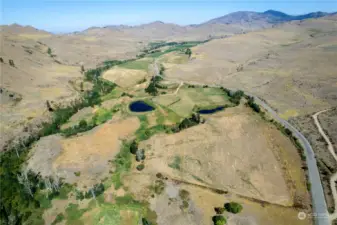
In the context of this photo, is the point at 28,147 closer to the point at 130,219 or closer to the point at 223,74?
the point at 130,219

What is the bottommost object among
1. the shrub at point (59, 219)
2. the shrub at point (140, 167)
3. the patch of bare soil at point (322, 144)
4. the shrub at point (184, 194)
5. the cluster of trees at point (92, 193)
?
the shrub at point (59, 219)

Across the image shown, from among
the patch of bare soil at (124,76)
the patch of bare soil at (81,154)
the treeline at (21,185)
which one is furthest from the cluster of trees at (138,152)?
the patch of bare soil at (124,76)

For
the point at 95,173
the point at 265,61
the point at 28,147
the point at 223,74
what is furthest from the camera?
the point at 265,61

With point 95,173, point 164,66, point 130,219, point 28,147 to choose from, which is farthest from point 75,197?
point 164,66

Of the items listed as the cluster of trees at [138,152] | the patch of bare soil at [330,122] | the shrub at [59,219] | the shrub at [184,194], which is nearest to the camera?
the shrub at [59,219]

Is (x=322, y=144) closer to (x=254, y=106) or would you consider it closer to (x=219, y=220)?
(x=254, y=106)

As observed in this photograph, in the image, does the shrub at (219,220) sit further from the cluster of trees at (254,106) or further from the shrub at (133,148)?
the cluster of trees at (254,106)

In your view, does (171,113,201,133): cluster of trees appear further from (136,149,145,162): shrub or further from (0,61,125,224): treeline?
(0,61,125,224): treeline

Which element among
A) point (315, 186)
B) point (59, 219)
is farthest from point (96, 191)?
point (315, 186)
